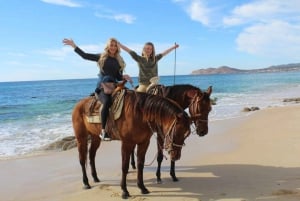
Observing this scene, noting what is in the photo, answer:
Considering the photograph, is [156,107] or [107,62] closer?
[156,107]

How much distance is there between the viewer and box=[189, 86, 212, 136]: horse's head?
5.94 meters

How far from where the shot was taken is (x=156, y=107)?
18.2 feet

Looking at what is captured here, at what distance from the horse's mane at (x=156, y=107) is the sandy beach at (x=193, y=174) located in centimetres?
130

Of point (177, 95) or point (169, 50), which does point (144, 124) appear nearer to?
point (177, 95)

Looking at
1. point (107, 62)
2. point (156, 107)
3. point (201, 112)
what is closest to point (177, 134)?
point (156, 107)

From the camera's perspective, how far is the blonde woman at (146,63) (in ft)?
24.1

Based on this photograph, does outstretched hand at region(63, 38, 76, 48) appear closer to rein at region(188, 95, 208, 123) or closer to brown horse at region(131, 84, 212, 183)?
brown horse at region(131, 84, 212, 183)

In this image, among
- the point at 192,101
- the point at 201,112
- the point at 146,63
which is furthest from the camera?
the point at 146,63

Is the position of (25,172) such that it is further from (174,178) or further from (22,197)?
(174,178)

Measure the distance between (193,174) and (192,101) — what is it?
1702mm

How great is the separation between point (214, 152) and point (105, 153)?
292 centimetres

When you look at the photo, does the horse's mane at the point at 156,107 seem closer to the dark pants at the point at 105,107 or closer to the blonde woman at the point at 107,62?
the dark pants at the point at 105,107

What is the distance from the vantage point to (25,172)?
8.10 meters

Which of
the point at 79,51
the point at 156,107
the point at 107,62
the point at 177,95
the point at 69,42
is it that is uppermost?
the point at 69,42
